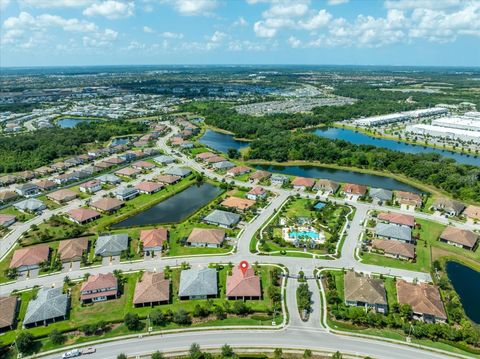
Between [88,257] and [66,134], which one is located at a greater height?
[66,134]

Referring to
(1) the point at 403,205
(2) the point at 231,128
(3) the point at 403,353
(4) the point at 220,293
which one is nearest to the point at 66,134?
(2) the point at 231,128

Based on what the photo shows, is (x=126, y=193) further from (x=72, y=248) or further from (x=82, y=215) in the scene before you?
(x=72, y=248)

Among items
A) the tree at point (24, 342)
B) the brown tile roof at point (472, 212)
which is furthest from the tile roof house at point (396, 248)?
the tree at point (24, 342)

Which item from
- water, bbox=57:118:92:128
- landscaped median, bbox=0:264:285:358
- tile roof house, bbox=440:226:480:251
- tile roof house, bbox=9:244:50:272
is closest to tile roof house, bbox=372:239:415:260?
tile roof house, bbox=440:226:480:251

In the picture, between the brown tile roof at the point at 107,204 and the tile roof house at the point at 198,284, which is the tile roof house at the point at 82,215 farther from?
the tile roof house at the point at 198,284

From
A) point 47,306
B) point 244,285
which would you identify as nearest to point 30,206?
point 47,306

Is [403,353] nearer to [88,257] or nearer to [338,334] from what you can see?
[338,334]
